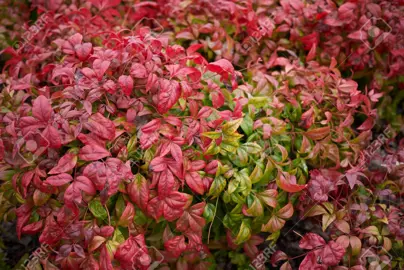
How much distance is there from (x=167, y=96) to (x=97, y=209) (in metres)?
0.53

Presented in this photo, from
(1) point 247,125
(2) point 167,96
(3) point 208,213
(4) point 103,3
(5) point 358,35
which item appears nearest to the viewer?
(2) point 167,96

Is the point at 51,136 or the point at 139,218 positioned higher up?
the point at 51,136

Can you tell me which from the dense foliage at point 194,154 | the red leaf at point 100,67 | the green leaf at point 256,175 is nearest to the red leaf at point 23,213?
the dense foliage at point 194,154

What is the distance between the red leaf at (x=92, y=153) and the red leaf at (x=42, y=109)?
0.18 meters

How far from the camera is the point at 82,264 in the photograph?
182 cm

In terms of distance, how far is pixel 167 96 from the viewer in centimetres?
186

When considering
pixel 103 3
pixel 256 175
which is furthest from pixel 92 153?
pixel 103 3

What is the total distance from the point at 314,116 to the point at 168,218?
849mm

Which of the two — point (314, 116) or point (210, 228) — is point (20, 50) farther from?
point (314, 116)

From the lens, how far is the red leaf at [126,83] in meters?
1.87

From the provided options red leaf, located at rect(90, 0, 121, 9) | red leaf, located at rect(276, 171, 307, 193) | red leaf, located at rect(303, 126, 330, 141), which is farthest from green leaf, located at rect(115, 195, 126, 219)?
red leaf, located at rect(90, 0, 121, 9)

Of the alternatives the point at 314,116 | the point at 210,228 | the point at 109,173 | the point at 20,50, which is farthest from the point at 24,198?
the point at 314,116

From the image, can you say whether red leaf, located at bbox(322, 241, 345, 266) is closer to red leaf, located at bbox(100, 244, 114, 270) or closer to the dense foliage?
the dense foliage

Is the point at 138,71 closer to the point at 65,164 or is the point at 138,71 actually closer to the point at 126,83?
the point at 126,83
